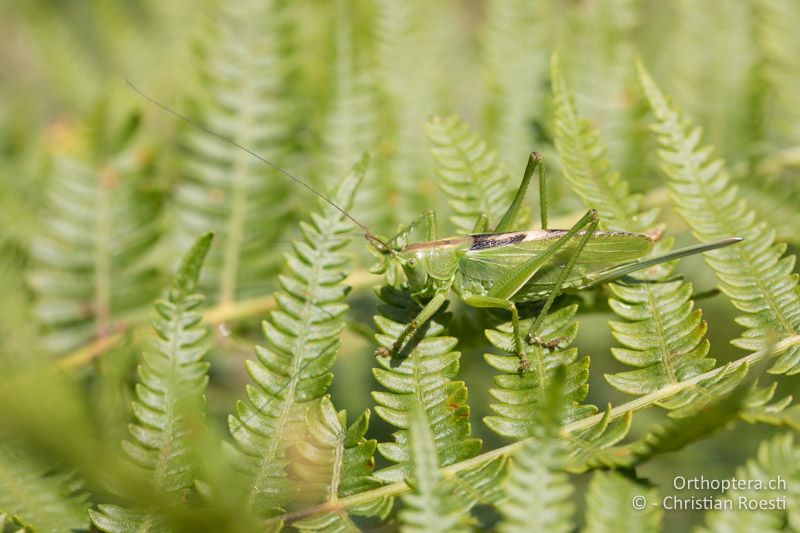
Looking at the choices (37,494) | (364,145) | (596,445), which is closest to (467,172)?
(364,145)

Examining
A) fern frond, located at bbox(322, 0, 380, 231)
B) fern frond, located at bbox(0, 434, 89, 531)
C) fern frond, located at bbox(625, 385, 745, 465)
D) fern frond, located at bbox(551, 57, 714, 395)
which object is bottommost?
fern frond, located at bbox(0, 434, 89, 531)

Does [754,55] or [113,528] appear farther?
[754,55]

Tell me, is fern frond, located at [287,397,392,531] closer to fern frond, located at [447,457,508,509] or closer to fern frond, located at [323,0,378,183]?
fern frond, located at [447,457,508,509]

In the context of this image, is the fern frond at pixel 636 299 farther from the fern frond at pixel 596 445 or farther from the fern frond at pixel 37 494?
the fern frond at pixel 37 494

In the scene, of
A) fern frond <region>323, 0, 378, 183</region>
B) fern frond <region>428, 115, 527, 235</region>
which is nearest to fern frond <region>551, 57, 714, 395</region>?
fern frond <region>428, 115, 527, 235</region>

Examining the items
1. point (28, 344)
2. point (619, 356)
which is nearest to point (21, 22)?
point (28, 344)

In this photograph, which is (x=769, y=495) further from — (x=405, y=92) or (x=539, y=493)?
(x=405, y=92)

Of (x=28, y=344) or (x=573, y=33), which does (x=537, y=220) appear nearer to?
(x=573, y=33)
